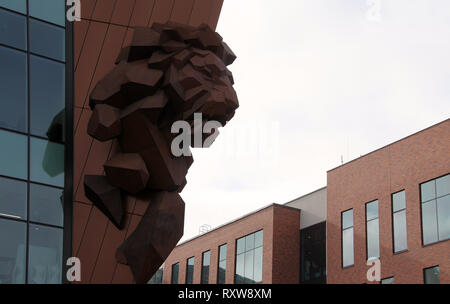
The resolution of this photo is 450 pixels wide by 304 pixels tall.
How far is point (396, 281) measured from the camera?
31938 mm

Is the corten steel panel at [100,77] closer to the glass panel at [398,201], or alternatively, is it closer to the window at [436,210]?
the window at [436,210]

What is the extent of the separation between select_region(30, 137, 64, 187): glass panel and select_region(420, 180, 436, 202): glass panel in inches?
804

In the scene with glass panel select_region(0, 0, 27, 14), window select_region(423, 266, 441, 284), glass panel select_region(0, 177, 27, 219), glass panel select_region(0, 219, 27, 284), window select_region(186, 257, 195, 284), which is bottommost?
glass panel select_region(0, 219, 27, 284)

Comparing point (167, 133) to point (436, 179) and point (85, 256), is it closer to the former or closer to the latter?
point (85, 256)

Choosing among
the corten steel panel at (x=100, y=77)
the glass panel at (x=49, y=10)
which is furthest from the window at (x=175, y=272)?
the glass panel at (x=49, y=10)

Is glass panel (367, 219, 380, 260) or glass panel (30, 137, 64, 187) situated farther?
glass panel (367, 219, 380, 260)

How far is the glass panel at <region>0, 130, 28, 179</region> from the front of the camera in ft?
46.0

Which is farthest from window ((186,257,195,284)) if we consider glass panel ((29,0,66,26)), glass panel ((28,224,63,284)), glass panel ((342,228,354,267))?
glass panel ((28,224,63,284))

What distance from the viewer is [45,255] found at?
13961mm

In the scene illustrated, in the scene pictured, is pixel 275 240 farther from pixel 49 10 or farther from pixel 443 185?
pixel 49 10

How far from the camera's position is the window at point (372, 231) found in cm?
3391

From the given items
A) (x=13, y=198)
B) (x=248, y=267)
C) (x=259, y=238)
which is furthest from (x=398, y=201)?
(x=13, y=198)

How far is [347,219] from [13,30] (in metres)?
24.5

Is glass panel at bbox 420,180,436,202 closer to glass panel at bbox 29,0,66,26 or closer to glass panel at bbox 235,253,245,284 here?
glass panel at bbox 235,253,245,284
